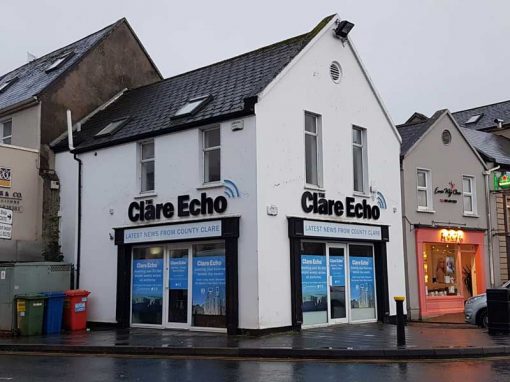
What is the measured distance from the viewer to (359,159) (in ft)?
62.7

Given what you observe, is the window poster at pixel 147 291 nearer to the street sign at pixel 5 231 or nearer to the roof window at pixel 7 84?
the street sign at pixel 5 231

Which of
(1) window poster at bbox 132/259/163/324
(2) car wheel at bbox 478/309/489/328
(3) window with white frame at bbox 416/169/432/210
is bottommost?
(2) car wheel at bbox 478/309/489/328

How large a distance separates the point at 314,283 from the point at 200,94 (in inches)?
259

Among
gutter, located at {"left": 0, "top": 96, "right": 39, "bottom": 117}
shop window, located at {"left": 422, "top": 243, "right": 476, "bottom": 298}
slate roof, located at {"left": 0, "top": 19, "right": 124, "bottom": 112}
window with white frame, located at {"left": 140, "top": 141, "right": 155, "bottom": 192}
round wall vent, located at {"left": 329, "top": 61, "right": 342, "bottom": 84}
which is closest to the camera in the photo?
window with white frame, located at {"left": 140, "top": 141, "right": 155, "bottom": 192}

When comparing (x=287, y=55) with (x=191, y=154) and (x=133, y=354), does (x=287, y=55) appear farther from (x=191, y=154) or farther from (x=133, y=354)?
(x=133, y=354)

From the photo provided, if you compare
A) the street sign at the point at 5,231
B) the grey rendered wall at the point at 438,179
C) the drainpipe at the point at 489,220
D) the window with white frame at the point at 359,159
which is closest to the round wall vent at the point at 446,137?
the grey rendered wall at the point at 438,179

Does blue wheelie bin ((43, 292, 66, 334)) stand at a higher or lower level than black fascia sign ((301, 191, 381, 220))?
lower

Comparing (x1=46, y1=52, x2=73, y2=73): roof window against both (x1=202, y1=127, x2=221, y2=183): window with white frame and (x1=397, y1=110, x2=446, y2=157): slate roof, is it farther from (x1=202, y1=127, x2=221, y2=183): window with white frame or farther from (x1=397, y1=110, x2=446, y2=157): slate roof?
(x1=397, y1=110, x2=446, y2=157): slate roof

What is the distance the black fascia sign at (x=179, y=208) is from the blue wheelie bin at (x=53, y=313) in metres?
2.98

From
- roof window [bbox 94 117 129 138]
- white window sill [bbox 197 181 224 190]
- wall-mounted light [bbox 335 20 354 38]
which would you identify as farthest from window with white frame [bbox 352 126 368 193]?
roof window [bbox 94 117 129 138]

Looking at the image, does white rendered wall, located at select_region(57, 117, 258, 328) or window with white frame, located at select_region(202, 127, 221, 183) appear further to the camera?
window with white frame, located at select_region(202, 127, 221, 183)

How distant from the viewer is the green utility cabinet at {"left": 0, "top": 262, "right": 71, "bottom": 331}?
54.7 feet

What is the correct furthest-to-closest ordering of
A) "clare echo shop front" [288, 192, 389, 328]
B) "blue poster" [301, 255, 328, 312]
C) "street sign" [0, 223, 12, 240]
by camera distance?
"street sign" [0, 223, 12, 240], "blue poster" [301, 255, 328, 312], "clare echo shop front" [288, 192, 389, 328]

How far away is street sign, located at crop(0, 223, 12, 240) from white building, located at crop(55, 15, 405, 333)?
5.55 feet
